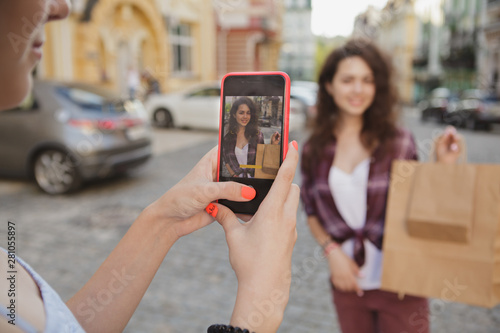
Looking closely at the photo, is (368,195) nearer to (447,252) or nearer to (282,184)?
(447,252)

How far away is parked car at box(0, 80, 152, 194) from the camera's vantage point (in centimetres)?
586

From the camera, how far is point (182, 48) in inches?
727

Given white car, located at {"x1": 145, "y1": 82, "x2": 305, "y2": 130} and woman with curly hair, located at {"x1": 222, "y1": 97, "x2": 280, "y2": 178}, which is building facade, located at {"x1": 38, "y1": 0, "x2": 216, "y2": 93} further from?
woman with curly hair, located at {"x1": 222, "y1": 97, "x2": 280, "y2": 178}

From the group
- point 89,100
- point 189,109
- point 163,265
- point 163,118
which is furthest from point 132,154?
point 163,118

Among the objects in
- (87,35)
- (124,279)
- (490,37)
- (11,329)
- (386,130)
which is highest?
(490,37)

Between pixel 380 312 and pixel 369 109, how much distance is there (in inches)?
39.2

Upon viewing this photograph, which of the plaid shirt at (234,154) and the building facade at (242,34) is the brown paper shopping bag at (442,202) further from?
the building facade at (242,34)

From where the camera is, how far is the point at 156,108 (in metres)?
13.0

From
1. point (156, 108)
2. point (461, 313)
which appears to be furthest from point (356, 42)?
point (156, 108)

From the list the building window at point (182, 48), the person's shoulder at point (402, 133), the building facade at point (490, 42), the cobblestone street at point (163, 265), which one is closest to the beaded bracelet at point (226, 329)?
the person's shoulder at point (402, 133)

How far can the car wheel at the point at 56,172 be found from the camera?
6.05 metres

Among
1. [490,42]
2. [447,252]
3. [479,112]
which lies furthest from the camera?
[490,42]

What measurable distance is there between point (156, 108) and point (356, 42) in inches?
444

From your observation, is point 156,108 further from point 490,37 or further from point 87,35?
point 490,37
